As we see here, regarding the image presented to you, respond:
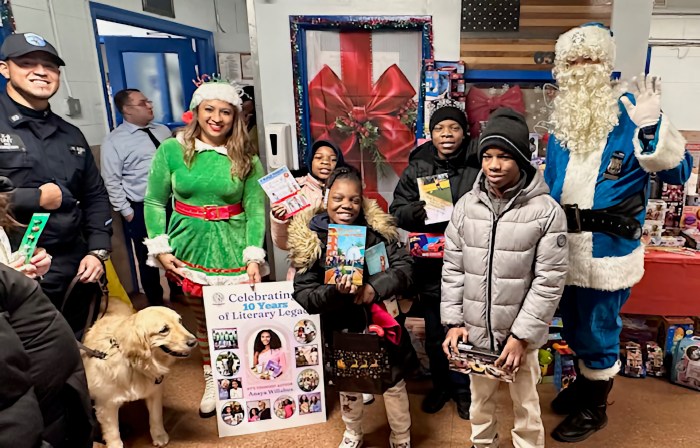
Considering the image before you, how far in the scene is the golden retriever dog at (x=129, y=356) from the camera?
2.02m

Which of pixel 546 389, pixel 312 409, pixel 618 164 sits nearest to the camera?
pixel 618 164

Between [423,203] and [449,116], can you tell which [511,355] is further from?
[449,116]

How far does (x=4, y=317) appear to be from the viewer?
1.12 m

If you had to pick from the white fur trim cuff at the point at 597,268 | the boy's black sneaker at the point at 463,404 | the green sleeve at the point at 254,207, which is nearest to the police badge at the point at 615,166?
the white fur trim cuff at the point at 597,268

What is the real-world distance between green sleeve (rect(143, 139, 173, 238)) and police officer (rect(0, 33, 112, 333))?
0.22m

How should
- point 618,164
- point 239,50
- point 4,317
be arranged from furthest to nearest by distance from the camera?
point 239,50 → point 618,164 → point 4,317

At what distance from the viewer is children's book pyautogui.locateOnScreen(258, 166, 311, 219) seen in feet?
6.71

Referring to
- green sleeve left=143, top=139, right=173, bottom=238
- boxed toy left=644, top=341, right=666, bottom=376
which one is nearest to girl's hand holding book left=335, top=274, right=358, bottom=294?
green sleeve left=143, top=139, right=173, bottom=238

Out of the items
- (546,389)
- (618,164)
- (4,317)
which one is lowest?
(546,389)

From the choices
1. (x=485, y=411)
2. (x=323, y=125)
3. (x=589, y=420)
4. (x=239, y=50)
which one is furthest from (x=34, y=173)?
(x=239, y=50)

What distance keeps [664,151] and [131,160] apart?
10.3 ft

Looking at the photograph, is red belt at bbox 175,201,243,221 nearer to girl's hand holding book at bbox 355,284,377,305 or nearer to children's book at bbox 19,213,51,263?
children's book at bbox 19,213,51,263

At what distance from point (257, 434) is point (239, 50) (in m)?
4.27

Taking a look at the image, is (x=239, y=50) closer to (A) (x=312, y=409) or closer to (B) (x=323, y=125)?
(B) (x=323, y=125)
